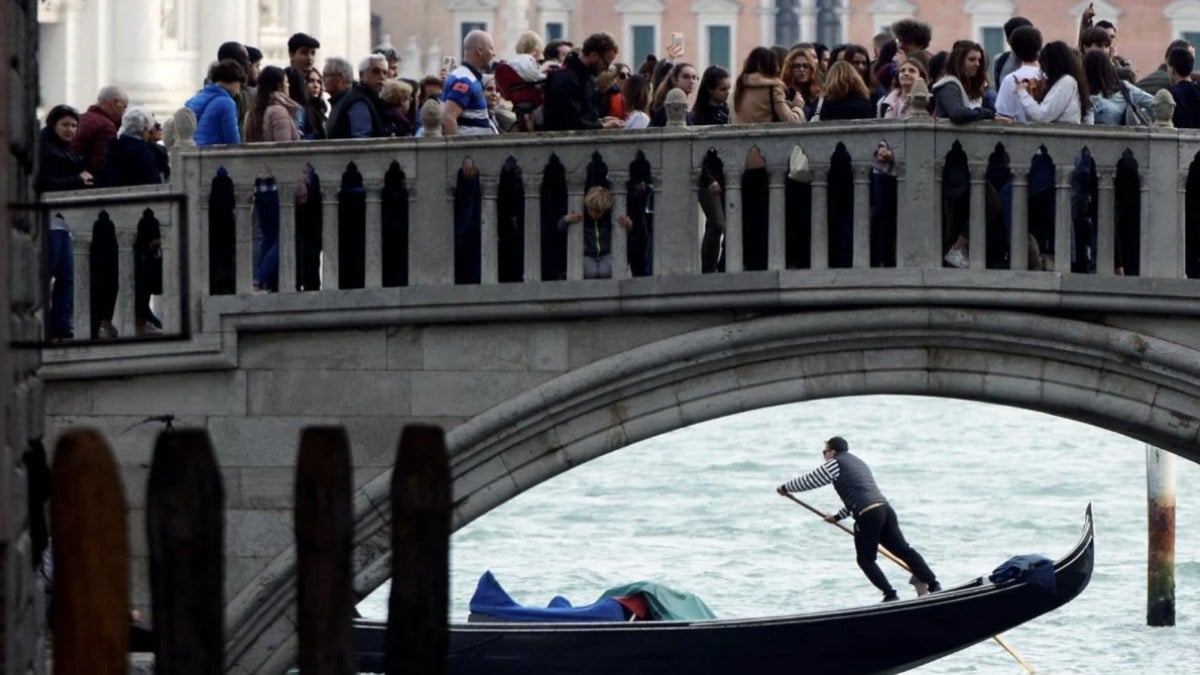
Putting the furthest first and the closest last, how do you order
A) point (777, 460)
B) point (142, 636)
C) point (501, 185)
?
point (777, 460) → point (501, 185) → point (142, 636)

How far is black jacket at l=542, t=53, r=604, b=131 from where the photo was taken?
10.3 metres

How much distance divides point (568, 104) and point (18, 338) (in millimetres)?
4002

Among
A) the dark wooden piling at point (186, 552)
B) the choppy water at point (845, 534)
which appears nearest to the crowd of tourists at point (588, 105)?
the dark wooden piling at point (186, 552)

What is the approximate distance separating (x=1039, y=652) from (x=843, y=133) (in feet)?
35.1

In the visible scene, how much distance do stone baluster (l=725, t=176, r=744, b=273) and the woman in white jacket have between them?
0.85 metres

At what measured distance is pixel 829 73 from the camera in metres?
10.2

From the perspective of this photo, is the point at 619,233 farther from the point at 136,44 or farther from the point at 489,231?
the point at 136,44

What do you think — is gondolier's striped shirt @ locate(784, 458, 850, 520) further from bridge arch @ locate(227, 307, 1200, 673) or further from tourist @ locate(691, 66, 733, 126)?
tourist @ locate(691, 66, 733, 126)

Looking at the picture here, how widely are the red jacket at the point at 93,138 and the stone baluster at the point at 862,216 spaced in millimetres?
2246

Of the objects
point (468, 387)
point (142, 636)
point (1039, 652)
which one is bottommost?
point (1039, 652)

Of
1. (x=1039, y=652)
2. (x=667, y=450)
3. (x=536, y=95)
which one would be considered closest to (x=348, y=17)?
(x=667, y=450)

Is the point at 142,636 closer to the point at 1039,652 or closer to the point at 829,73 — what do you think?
the point at 829,73

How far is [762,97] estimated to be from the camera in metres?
10.1

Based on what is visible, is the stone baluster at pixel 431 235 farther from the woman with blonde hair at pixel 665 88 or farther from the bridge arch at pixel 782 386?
the woman with blonde hair at pixel 665 88
